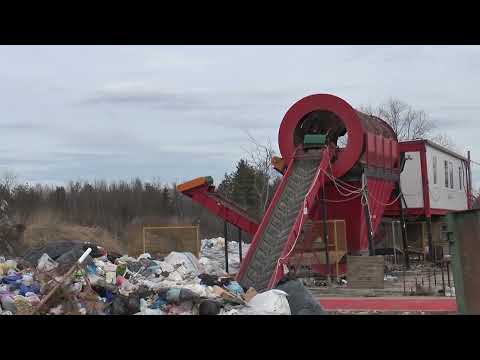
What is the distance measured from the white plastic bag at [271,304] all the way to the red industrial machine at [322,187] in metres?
5.27

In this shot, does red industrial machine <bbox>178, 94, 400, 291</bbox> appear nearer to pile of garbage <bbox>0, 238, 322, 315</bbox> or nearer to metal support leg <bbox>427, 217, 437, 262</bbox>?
metal support leg <bbox>427, 217, 437, 262</bbox>

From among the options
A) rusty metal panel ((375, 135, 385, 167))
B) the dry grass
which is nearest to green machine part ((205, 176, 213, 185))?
rusty metal panel ((375, 135, 385, 167))

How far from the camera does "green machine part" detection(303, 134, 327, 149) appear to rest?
1988cm

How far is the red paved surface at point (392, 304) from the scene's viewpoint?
13.0 m

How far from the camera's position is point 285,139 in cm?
2062

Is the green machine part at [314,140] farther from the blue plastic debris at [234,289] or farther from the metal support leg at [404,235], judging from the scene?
the blue plastic debris at [234,289]

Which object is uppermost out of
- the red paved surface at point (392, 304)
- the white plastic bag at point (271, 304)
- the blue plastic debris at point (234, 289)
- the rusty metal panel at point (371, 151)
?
the rusty metal panel at point (371, 151)

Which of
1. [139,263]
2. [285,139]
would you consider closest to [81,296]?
[139,263]

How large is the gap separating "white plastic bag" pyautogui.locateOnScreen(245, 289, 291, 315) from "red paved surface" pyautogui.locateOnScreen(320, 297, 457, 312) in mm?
1987

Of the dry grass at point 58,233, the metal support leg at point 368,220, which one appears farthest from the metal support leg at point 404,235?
the dry grass at point 58,233

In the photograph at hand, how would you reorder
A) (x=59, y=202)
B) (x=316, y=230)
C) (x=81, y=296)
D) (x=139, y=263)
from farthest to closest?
(x=59, y=202)
(x=316, y=230)
(x=139, y=263)
(x=81, y=296)

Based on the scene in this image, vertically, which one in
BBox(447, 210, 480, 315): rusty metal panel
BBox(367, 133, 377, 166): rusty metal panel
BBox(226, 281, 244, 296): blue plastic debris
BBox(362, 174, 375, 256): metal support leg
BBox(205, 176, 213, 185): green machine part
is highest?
BBox(367, 133, 377, 166): rusty metal panel
